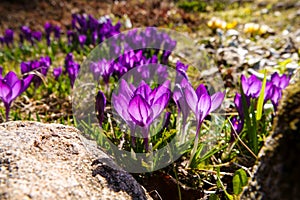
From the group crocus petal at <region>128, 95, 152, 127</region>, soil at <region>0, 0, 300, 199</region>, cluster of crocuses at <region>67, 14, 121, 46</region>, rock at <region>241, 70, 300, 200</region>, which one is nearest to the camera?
rock at <region>241, 70, 300, 200</region>

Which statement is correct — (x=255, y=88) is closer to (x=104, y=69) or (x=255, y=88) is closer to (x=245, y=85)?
(x=245, y=85)

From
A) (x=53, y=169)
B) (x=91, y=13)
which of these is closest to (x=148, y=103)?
(x=53, y=169)

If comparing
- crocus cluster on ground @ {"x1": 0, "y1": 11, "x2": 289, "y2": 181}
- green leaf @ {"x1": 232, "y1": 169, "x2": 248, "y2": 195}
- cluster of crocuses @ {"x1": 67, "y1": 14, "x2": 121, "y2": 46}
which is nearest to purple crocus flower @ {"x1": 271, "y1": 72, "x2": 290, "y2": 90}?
crocus cluster on ground @ {"x1": 0, "y1": 11, "x2": 289, "y2": 181}

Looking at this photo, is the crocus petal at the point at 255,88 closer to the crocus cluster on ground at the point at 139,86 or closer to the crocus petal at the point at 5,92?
the crocus cluster on ground at the point at 139,86

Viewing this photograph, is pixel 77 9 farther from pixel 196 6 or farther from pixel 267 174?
pixel 267 174

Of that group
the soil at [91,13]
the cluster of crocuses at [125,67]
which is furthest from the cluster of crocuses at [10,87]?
the soil at [91,13]

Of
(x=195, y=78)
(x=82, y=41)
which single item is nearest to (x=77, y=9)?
(x=82, y=41)

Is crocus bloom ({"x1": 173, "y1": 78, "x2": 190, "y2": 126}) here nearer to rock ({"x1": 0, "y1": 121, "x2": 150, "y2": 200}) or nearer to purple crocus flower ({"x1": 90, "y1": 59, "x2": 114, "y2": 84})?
rock ({"x1": 0, "y1": 121, "x2": 150, "y2": 200})
